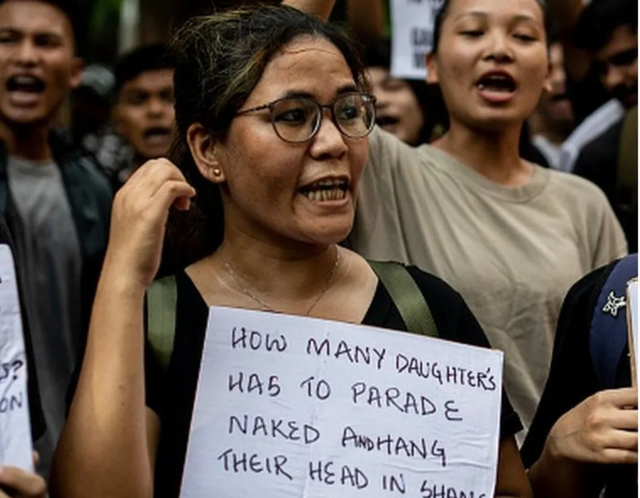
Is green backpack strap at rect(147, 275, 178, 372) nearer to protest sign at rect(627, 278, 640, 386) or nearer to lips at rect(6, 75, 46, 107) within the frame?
protest sign at rect(627, 278, 640, 386)

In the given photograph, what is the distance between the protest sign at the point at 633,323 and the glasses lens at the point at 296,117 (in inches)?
25.6

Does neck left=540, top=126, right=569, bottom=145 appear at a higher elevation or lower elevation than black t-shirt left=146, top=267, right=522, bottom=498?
lower

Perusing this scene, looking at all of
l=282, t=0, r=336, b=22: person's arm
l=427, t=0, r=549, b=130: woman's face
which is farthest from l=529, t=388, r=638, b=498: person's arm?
l=427, t=0, r=549, b=130: woman's face

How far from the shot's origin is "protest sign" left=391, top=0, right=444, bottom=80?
16.6 feet

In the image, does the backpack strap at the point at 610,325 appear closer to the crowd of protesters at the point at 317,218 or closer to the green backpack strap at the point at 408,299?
the crowd of protesters at the point at 317,218

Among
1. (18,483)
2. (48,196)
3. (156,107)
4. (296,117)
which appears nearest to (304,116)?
(296,117)

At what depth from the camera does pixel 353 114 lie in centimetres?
267

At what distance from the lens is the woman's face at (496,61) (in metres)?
3.72

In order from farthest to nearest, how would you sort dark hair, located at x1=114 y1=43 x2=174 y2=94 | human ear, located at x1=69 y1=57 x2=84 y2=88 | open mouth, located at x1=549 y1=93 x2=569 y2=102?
open mouth, located at x1=549 y1=93 x2=569 y2=102 < dark hair, located at x1=114 y1=43 x2=174 y2=94 < human ear, located at x1=69 y1=57 x2=84 y2=88

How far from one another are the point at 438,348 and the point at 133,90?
3.60 metres

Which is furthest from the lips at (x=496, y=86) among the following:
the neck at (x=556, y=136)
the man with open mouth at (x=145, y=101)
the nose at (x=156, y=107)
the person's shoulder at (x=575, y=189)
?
the neck at (x=556, y=136)

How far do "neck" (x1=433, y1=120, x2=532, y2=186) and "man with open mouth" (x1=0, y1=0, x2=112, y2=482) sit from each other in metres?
1.16

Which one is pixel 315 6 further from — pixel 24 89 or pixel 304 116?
pixel 24 89

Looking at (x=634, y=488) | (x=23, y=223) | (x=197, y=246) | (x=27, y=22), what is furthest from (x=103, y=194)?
(x=634, y=488)
